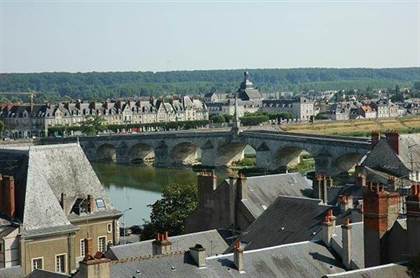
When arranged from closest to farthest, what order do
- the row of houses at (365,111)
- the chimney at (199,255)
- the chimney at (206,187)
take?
the chimney at (199,255)
the chimney at (206,187)
the row of houses at (365,111)

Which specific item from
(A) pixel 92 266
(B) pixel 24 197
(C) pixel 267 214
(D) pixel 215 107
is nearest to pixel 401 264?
(A) pixel 92 266

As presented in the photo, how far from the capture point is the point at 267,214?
23484 millimetres

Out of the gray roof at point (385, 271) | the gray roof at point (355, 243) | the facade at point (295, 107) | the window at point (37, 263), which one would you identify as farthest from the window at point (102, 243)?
the facade at point (295, 107)

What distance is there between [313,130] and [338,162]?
37.7 metres

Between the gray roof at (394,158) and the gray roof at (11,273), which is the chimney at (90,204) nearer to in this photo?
the gray roof at (11,273)

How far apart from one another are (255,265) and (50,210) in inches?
309

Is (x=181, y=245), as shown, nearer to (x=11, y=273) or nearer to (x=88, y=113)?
(x=11, y=273)

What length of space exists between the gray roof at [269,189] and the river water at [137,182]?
551 inches

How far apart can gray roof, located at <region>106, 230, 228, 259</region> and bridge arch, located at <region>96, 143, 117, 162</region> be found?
6787cm

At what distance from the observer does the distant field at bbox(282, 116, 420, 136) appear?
106 metres

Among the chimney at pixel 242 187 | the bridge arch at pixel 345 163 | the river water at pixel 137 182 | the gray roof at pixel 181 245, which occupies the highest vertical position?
the chimney at pixel 242 187

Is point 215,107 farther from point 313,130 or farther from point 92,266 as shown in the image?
point 92,266

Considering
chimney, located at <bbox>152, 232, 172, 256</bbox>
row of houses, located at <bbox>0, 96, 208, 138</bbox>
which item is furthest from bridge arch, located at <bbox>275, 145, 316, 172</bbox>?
chimney, located at <bbox>152, 232, 172, 256</bbox>

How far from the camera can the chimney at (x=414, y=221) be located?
16.4 meters
